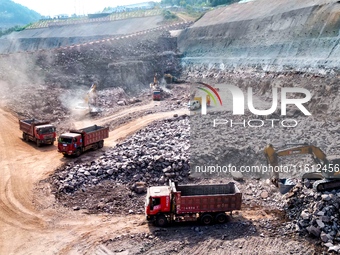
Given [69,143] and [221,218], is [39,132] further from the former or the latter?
[221,218]

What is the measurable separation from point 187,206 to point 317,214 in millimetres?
5234

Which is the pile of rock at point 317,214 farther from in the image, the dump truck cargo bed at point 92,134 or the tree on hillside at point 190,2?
the tree on hillside at point 190,2

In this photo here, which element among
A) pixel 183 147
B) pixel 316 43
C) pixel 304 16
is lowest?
pixel 183 147

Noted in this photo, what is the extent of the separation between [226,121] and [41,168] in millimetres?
13229

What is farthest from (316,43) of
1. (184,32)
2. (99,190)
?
(184,32)

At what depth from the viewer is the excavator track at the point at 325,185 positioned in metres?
14.9

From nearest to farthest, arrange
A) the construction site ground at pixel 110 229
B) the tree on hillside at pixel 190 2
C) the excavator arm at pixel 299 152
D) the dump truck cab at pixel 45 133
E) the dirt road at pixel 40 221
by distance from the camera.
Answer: the construction site ground at pixel 110 229 < the dirt road at pixel 40 221 < the excavator arm at pixel 299 152 < the dump truck cab at pixel 45 133 < the tree on hillside at pixel 190 2

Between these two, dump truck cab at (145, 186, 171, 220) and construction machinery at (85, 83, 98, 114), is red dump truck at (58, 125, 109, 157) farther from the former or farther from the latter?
construction machinery at (85, 83, 98, 114)

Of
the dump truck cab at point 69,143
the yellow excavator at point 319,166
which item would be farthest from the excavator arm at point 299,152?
the dump truck cab at point 69,143

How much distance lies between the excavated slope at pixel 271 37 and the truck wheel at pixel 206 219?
55.3 ft

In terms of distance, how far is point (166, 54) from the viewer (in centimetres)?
5144

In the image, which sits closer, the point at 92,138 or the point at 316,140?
the point at 316,140

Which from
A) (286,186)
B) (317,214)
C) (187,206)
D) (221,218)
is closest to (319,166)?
(286,186)

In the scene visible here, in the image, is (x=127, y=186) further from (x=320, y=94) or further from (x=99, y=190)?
(x=320, y=94)
